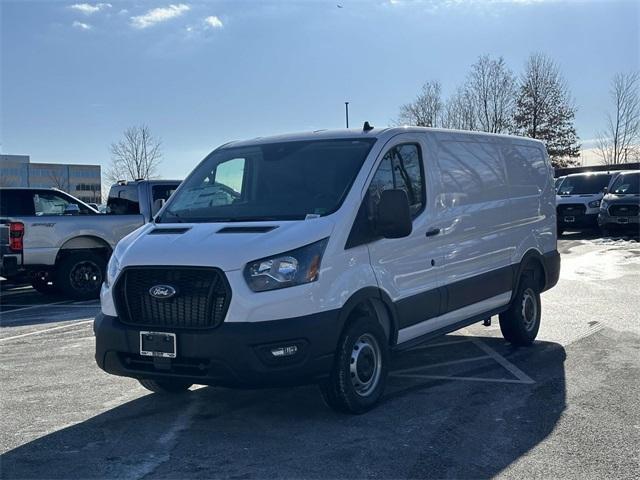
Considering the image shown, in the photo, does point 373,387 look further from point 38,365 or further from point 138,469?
point 38,365

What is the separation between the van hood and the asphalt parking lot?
1.23 meters

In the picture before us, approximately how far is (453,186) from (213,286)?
2.75 metres

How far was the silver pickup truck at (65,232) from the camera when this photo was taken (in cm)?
1157

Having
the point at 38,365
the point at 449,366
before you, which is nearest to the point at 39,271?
the point at 38,365

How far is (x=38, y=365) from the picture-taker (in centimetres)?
742

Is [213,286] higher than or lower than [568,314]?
higher

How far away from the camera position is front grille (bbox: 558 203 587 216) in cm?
2348

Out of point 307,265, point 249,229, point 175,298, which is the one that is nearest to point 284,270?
point 307,265

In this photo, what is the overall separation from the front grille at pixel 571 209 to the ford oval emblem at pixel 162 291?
68.0 feet

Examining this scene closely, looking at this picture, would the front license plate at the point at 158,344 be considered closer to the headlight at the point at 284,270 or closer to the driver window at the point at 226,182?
the headlight at the point at 284,270

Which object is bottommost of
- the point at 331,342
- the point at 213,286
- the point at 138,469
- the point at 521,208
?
the point at 138,469

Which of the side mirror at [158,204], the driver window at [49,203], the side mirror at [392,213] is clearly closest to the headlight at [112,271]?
the side mirror at [158,204]

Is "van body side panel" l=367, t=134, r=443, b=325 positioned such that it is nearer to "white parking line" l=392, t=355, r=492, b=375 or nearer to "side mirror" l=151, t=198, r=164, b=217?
"white parking line" l=392, t=355, r=492, b=375

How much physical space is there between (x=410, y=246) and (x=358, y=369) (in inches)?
45.7
